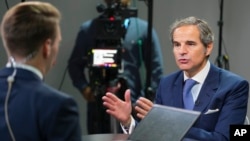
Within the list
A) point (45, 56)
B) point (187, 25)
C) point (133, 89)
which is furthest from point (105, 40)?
point (45, 56)

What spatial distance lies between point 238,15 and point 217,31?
0.27m

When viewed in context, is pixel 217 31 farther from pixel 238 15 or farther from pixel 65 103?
pixel 65 103

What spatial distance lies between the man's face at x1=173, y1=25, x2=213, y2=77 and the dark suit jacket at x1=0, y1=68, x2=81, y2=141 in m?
1.02

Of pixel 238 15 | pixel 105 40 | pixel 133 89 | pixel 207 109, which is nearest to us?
pixel 207 109

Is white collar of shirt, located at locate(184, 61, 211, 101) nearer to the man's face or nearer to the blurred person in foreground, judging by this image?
the man's face

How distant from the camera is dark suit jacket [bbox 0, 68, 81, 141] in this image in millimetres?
1140

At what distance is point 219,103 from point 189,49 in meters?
0.29

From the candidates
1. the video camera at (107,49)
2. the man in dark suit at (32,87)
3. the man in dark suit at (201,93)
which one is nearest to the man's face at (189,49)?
the man in dark suit at (201,93)

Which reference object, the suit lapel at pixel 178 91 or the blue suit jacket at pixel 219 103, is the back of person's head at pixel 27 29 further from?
the suit lapel at pixel 178 91

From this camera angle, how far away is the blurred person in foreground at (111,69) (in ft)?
10.6

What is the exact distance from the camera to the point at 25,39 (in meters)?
1.15

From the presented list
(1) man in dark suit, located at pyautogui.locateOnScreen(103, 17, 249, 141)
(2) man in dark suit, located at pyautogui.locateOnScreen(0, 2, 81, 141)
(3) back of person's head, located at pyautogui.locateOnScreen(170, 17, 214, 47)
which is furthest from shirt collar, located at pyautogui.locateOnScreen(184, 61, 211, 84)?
(2) man in dark suit, located at pyautogui.locateOnScreen(0, 2, 81, 141)

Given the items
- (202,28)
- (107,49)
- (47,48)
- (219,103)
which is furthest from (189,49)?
(107,49)

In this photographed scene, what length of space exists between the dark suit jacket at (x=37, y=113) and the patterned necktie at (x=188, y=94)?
40.1 inches
